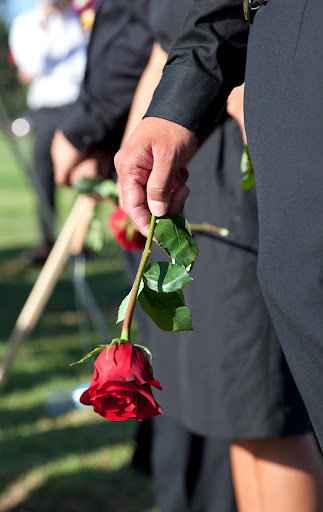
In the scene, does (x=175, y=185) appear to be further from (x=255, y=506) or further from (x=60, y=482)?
(x=60, y=482)

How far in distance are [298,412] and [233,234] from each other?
0.37m

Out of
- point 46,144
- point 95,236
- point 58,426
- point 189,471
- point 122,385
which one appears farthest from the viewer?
point 46,144

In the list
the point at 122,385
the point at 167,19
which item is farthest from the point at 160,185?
the point at 167,19

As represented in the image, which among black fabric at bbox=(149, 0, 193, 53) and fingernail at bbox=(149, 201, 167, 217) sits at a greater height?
black fabric at bbox=(149, 0, 193, 53)

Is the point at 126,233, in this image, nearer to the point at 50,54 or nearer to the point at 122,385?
the point at 122,385

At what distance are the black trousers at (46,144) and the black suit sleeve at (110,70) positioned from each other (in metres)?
2.40

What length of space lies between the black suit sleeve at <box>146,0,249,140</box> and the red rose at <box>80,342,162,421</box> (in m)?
0.34

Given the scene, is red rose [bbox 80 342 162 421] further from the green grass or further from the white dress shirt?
the white dress shirt

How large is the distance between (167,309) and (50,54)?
356 centimetres

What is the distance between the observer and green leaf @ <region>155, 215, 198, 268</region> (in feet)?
3.11

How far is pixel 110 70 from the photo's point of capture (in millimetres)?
1750

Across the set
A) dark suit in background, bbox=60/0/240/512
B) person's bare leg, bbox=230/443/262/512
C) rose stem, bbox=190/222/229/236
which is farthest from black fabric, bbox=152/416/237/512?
rose stem, bbox=190/222/229/236

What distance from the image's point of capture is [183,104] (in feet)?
3.26

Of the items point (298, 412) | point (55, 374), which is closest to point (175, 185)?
point (298, 412)
